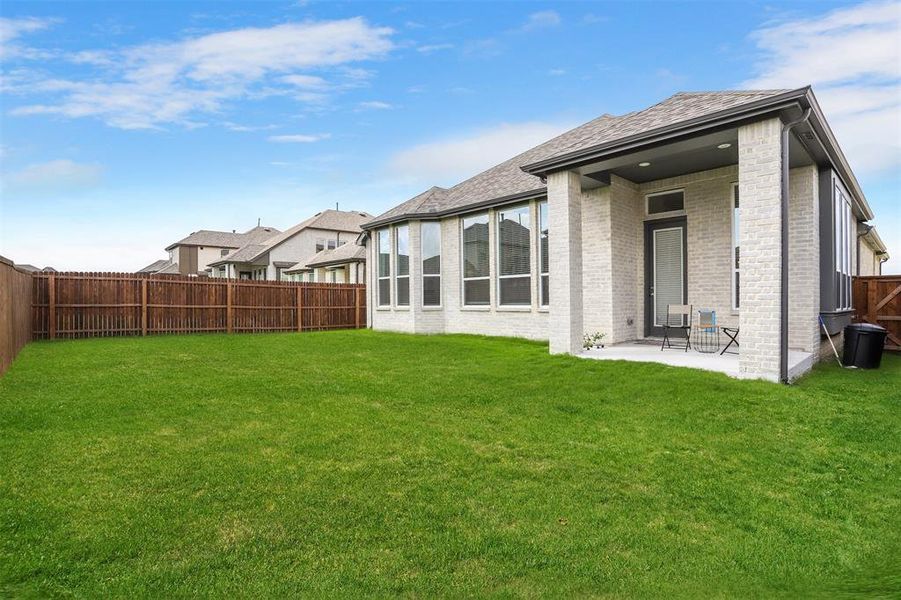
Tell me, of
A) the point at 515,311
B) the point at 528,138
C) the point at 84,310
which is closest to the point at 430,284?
the point at 515,311

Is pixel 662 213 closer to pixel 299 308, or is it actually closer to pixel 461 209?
pixel 461 209

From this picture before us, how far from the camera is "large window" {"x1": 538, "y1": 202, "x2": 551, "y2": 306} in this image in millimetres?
12594

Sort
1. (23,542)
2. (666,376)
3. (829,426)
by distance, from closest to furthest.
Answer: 1. (23,542)
2. (829,426)
3. (666,376)

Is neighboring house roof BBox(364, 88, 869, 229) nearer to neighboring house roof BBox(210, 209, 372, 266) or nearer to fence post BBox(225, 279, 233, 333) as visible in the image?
fence post BBox(225, 279, 233, 333)

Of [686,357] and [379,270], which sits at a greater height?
[379,270]

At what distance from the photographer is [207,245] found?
48.2m

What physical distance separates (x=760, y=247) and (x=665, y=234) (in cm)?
402

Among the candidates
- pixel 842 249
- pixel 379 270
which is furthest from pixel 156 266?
pixel 842 249

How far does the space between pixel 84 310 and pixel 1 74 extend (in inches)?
334

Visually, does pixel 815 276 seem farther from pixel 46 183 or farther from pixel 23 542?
pixel 46 183

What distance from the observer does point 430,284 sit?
51.6ft

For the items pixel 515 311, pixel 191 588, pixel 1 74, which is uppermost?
pixel 1 74

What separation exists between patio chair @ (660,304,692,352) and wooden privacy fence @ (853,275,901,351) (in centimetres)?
469

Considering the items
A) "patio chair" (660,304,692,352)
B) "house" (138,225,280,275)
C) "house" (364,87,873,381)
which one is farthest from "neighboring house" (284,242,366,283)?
"patio chair" (660,304,692,352)
